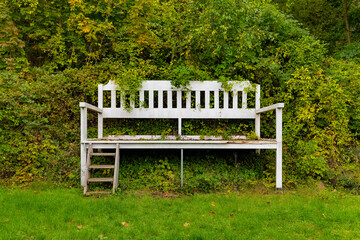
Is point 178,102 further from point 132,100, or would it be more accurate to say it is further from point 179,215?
point 179,215

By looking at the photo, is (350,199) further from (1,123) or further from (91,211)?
(1,123)

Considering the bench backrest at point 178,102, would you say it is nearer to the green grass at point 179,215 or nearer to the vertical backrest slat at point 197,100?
the vertical backrest slat at point 197,100

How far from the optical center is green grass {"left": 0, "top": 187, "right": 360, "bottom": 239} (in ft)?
9.17

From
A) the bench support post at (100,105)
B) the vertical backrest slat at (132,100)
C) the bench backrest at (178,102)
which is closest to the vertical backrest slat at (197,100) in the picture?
the bench backrest at (178,102)

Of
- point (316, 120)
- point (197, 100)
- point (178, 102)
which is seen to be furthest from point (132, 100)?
point (316, 120)

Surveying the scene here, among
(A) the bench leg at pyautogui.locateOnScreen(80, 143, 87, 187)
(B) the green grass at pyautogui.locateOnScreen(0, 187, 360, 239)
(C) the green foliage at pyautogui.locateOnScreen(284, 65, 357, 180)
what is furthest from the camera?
(C) the green foliage at pyautogui.locateOnScreen(284, 65, 357, 180)

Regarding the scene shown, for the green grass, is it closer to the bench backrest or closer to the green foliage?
the green foliage

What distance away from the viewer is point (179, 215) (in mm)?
3250

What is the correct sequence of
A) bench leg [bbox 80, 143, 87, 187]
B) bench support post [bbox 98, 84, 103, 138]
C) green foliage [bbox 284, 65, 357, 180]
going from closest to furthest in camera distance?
bench leg [bbox 80, 143, 87, 187] < green foliage [bbox 284, 65, 357, 180] < bench support post [bbox 98, 84, 103, 138]

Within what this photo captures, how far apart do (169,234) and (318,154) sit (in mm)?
3029

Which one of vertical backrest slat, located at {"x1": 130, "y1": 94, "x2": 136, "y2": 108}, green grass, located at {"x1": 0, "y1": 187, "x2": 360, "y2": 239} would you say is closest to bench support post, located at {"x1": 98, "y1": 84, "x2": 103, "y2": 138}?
vertical backrest slat, located at {"x1": 130, "y1": 94, "x2": 136, "y2": 108}

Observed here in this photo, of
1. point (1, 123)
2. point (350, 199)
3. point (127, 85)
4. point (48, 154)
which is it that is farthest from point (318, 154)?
point (1, 123)

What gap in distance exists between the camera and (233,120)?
562cm

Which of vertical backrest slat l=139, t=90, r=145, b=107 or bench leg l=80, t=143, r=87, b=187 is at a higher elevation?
vertical backrest slat l=139, t=90, r=145, b=107
